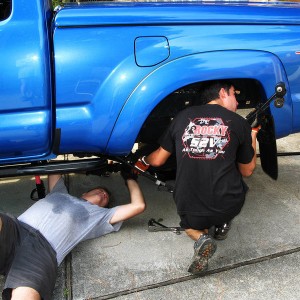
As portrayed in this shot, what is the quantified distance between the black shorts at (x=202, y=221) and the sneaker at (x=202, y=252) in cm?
14

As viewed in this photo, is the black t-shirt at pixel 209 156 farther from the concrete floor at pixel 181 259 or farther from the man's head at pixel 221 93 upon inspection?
the concrete floor at pixel 181 259

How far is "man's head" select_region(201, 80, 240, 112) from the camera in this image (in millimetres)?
2398

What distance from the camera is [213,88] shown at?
7.88ft

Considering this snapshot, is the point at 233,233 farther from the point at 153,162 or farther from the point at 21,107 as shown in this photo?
the point at 21,107

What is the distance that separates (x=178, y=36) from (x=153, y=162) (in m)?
0.84

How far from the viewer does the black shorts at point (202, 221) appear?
2.38m

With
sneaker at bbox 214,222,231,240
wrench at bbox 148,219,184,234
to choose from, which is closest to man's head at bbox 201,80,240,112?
sneaker at bbox 214,222,231,240

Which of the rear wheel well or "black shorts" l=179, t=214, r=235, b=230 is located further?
the rear wheel well

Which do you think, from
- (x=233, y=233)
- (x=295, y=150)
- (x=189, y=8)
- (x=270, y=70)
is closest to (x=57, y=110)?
(x=189, y=8)

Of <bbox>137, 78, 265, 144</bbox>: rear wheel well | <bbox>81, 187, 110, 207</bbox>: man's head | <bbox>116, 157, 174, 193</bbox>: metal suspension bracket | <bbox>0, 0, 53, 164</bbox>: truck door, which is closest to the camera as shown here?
<bbox>0, 0, 53, 164</bbox>: truck door

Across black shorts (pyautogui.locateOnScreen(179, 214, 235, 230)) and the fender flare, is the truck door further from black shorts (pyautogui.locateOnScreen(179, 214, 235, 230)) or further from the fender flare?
black shorts (pyautogui.locateOnScreen(179, 214, 235, 230))

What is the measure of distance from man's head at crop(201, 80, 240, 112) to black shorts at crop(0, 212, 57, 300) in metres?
1.35

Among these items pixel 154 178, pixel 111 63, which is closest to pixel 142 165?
pixel 154 178

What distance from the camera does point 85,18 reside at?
2.12 m
